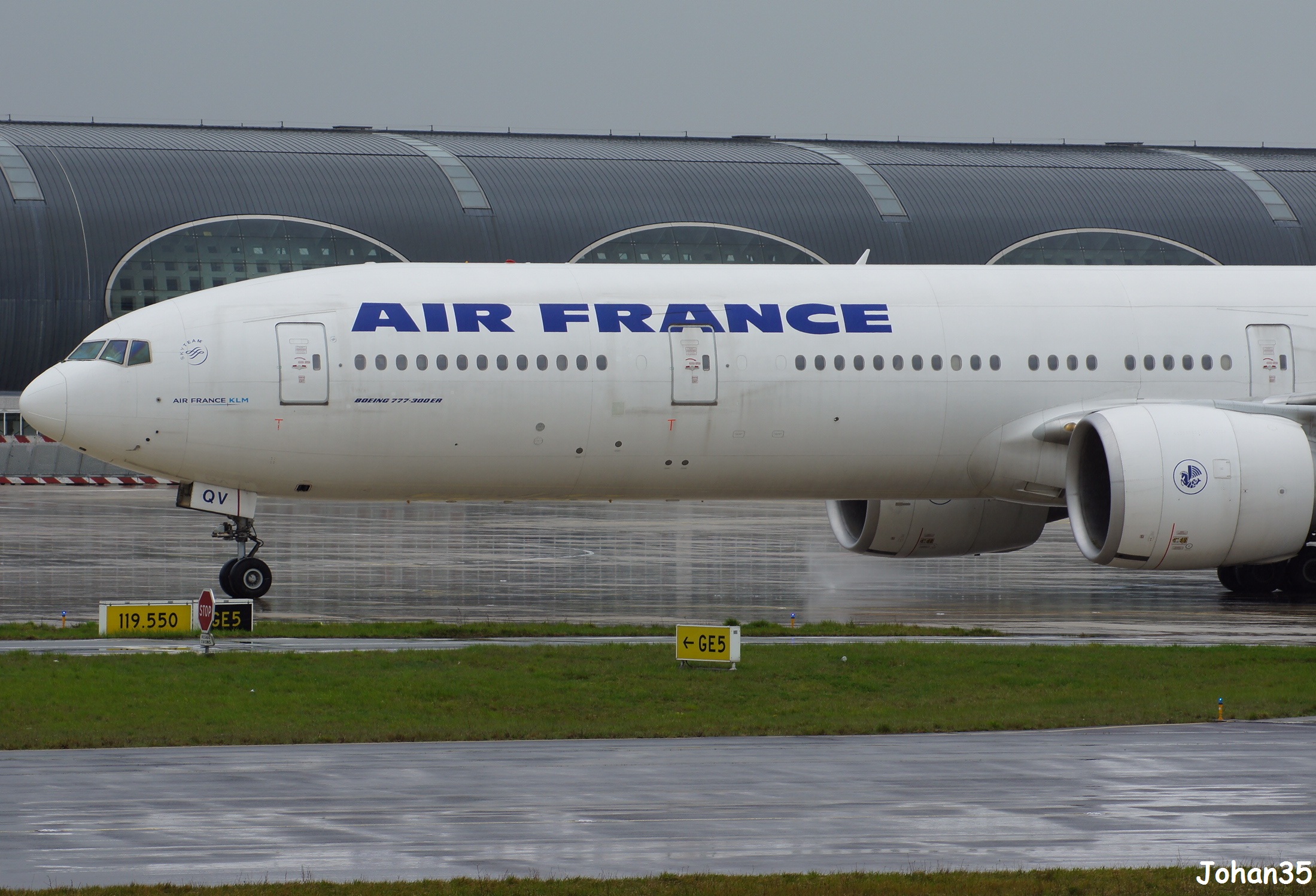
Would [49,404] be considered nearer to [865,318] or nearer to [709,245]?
[865,318]

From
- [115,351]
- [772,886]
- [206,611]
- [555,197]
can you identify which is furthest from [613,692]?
[555,197]

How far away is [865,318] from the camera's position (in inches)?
981

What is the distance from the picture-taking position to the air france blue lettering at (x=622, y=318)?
2398 cm

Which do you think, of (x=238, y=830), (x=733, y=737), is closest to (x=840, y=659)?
(x=733, y=737)

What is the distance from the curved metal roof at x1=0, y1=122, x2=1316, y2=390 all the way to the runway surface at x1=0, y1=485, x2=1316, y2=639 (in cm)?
1896

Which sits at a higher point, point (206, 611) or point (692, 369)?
point (692, 369)

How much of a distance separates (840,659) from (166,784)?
8019 mm

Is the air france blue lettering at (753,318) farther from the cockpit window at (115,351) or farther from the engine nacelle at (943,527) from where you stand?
the cockpit window at (115,351)

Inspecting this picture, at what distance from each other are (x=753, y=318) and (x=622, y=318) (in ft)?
6.06

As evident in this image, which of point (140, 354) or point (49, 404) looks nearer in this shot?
point (49, 404)

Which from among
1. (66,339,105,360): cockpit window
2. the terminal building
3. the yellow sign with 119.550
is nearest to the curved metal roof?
the terminal building

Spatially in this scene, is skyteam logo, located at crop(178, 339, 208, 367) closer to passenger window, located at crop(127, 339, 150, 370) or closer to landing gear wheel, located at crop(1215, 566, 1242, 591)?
passenger window, located at crop(127, 339, 150, 370)

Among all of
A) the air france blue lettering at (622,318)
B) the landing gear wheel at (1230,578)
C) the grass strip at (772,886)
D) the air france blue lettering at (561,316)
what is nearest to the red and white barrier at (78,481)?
the air france blue lettering at (561,316)

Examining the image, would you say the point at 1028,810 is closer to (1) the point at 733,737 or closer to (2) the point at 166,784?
(1) the point at 733,737
